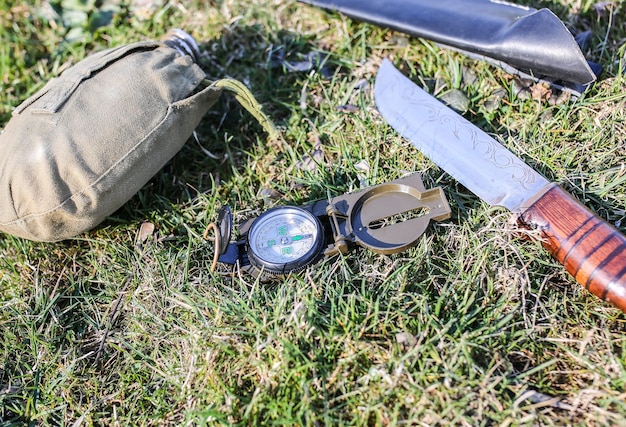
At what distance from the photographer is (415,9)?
9.18ft

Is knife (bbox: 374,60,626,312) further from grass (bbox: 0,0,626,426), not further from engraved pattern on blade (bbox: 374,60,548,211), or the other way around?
grass (bbox: 0,0,626,426)

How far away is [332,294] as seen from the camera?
6.84ft

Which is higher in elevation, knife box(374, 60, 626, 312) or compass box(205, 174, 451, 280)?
knife box(374, 60, 626, 312)

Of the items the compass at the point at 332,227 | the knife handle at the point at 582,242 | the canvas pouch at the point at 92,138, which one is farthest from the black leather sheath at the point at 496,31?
the canvas pouch at the point at 92,138

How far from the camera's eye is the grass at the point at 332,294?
185 centimetres

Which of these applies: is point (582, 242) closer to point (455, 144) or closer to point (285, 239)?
point (455, 144)

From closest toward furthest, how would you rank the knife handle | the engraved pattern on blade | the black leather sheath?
the knife handle < the engraved pattern on blade < the black leather sheath

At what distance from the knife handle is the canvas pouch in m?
1.44

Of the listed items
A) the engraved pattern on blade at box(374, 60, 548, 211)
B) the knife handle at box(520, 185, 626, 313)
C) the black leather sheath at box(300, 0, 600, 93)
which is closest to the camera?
the knife handle at box(520, 185, 626, 313)

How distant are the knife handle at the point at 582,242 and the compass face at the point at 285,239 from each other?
0.77m

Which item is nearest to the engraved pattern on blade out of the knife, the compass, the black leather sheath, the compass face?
the knife

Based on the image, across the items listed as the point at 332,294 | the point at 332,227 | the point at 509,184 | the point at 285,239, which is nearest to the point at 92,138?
the point at 285,239

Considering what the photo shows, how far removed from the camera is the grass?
185 cm

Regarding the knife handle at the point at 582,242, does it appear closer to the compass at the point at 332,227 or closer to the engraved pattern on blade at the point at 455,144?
the engraved pattern on blade at the point at 455,144
